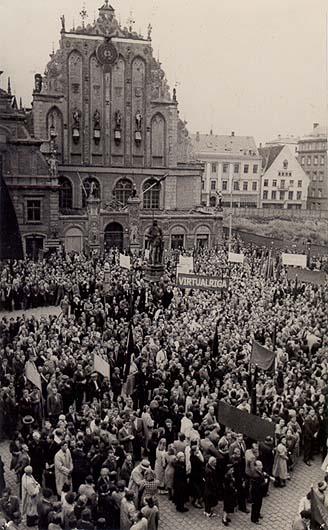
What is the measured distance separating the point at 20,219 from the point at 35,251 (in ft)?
7.68

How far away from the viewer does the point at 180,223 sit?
4444 cm

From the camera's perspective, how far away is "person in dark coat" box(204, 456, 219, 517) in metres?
11.4

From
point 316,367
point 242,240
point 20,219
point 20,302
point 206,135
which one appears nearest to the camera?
point 316,367

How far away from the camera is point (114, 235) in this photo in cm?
4331

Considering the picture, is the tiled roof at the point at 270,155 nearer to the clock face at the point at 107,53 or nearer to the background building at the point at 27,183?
the clock face at the point at 107,53

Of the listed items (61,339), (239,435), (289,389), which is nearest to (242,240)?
(61,339)

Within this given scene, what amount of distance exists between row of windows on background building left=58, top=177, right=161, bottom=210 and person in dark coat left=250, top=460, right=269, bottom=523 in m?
34.2

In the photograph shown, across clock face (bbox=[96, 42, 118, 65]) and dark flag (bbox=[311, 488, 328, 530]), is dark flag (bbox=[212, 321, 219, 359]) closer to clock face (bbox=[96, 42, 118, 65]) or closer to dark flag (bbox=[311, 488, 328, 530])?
dark flag (bbox=[311, 488, 328, 530])

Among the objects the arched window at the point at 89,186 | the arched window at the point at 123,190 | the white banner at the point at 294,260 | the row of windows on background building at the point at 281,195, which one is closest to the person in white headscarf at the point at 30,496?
the white banner at the point at 294,260

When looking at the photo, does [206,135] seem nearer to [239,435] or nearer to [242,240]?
[242,240]

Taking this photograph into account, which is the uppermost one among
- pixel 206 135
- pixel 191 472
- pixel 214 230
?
pixel 206 135

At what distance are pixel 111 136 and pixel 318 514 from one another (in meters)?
39.4

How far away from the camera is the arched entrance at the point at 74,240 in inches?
1633

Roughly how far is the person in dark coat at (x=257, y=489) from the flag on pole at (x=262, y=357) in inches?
139
